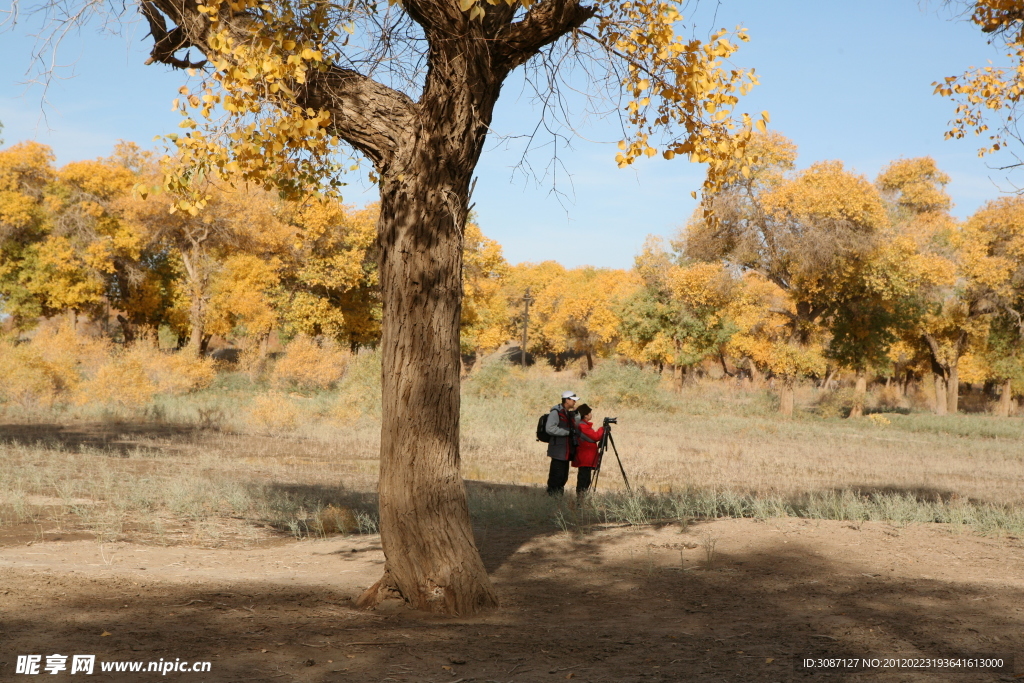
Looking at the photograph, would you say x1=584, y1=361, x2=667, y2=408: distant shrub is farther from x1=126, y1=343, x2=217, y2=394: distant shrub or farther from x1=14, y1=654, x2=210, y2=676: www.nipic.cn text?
x1=14, y1=654, x2=210, y2=676: www.nipic.cn text

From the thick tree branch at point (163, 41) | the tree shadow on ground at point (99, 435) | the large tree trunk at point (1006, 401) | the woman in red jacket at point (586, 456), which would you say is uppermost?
the thick tree branch at point (163, 41)

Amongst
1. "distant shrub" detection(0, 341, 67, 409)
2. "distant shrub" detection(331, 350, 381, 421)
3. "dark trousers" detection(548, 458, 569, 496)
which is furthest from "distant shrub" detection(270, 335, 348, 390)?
"dark trousers" detection(548, 458, 569, 496)

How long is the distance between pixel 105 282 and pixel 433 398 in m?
36.9

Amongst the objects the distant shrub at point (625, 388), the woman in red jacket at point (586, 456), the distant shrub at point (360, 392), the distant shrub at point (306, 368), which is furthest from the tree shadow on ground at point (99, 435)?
the distant shrub at point (625, 388)

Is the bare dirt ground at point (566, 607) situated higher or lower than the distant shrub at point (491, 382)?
lower

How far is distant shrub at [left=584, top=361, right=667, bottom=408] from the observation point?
30.3 m

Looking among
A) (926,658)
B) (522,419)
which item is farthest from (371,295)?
(926,658)

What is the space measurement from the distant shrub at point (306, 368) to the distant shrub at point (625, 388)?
963 cm

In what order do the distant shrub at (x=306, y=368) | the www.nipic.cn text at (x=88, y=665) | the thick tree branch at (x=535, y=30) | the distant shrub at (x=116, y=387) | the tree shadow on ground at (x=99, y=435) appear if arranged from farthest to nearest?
the distant shrub at (x=306, y=368) → the distant shrub at (x=116, y=387) → the tree shadow on ground at (x=99, y=435) → the thick tree branch at (x=535, y=30) → the www.nipic.cn text at (x=88, y=665)

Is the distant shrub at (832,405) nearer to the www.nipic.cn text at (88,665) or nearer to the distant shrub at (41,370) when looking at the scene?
the distant shrub at (41,370)

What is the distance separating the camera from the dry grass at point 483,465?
354 inches

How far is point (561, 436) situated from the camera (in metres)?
10.3

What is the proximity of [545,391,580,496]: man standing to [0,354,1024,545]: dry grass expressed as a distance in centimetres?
50

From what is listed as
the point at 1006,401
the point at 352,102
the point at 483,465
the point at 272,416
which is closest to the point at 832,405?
the point at 1006,401
